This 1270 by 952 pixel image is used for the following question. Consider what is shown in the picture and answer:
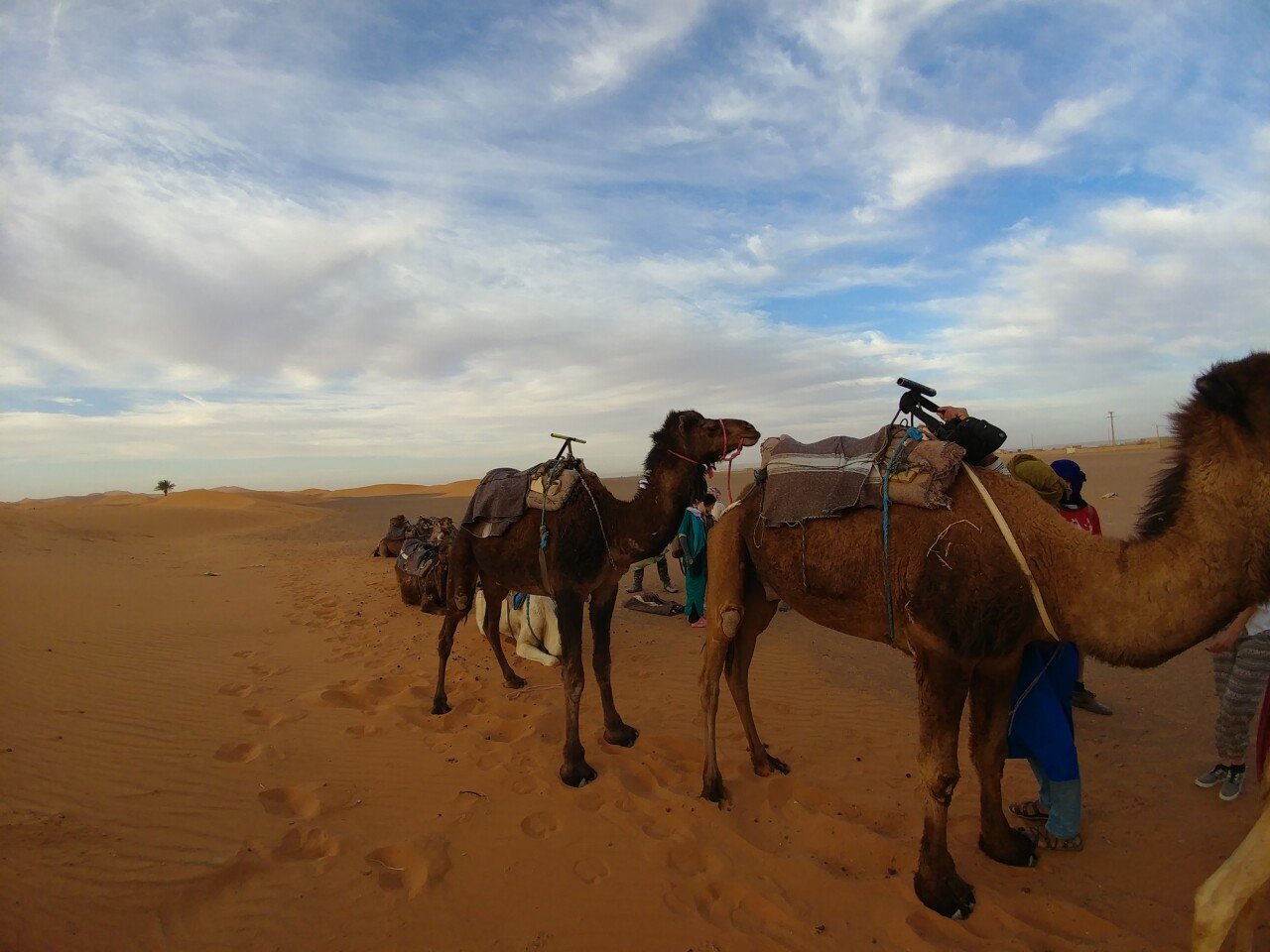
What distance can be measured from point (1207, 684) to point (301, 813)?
27.1ft

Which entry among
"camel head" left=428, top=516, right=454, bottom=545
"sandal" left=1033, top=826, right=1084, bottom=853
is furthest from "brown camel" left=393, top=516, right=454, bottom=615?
"sandal" left=1033, top=826, right=1084, bottom=853

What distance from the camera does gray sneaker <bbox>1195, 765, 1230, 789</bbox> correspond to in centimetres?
421

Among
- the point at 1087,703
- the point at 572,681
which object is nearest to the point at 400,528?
the point at 572,681

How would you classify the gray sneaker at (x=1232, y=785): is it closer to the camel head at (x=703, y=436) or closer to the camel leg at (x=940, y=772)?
the camel leg at (x=940, y=772)

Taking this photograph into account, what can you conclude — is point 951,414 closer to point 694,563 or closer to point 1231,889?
point 1231,889

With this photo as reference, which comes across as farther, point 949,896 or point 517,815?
point 517,815

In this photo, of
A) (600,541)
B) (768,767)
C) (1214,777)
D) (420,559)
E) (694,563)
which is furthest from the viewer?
(420,559)

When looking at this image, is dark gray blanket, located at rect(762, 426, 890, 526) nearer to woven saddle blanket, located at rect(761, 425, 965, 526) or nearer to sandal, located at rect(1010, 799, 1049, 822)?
woven saddle blanket, located at rect(761, 425, 965, 526)

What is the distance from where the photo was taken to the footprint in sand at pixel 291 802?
4176 millimetres

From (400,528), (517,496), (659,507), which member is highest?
(517,496)

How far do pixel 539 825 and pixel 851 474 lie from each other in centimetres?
291

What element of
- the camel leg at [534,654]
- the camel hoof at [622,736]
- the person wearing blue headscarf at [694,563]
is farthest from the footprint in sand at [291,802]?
the person wearing blue headscarf at [694,563]

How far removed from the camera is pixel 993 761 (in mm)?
3617

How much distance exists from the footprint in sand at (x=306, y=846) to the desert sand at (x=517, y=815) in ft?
0.07
